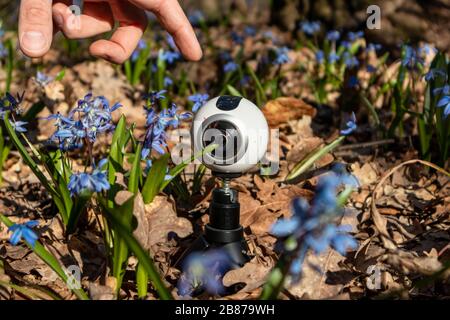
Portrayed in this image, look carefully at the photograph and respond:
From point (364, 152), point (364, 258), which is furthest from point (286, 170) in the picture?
point (364, 258)

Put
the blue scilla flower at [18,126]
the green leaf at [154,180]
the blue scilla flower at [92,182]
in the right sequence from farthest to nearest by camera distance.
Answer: the blue scilla flower at [18,126] → the green leaf at [154,180] → the blue scilla flower at [92,182]

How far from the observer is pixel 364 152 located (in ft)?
11.2

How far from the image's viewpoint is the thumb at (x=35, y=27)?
6.69 ft

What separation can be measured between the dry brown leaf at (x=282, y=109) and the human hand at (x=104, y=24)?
1140mm

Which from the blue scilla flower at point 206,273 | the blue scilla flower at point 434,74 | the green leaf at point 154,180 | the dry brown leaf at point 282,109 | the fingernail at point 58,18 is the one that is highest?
the fingernail at point 58,18

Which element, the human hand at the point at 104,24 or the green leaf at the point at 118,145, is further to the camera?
the green leaf at the point at 118,145

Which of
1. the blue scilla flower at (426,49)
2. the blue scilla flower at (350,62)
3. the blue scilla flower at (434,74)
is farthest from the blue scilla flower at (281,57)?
the blue scilla flower at (434,74)

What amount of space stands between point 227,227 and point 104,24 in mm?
1261

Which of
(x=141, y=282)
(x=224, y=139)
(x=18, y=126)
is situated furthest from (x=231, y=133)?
(x=18, y=126)

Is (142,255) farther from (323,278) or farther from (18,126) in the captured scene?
(18,126)

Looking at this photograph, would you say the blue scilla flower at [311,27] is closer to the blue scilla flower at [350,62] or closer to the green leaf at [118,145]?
the blue scilla flower at [350,62]

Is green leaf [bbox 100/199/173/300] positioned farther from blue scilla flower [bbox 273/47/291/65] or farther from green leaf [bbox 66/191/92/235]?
blue scilla flower [bbox 273/47/291/65]

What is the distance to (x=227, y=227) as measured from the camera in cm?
212
